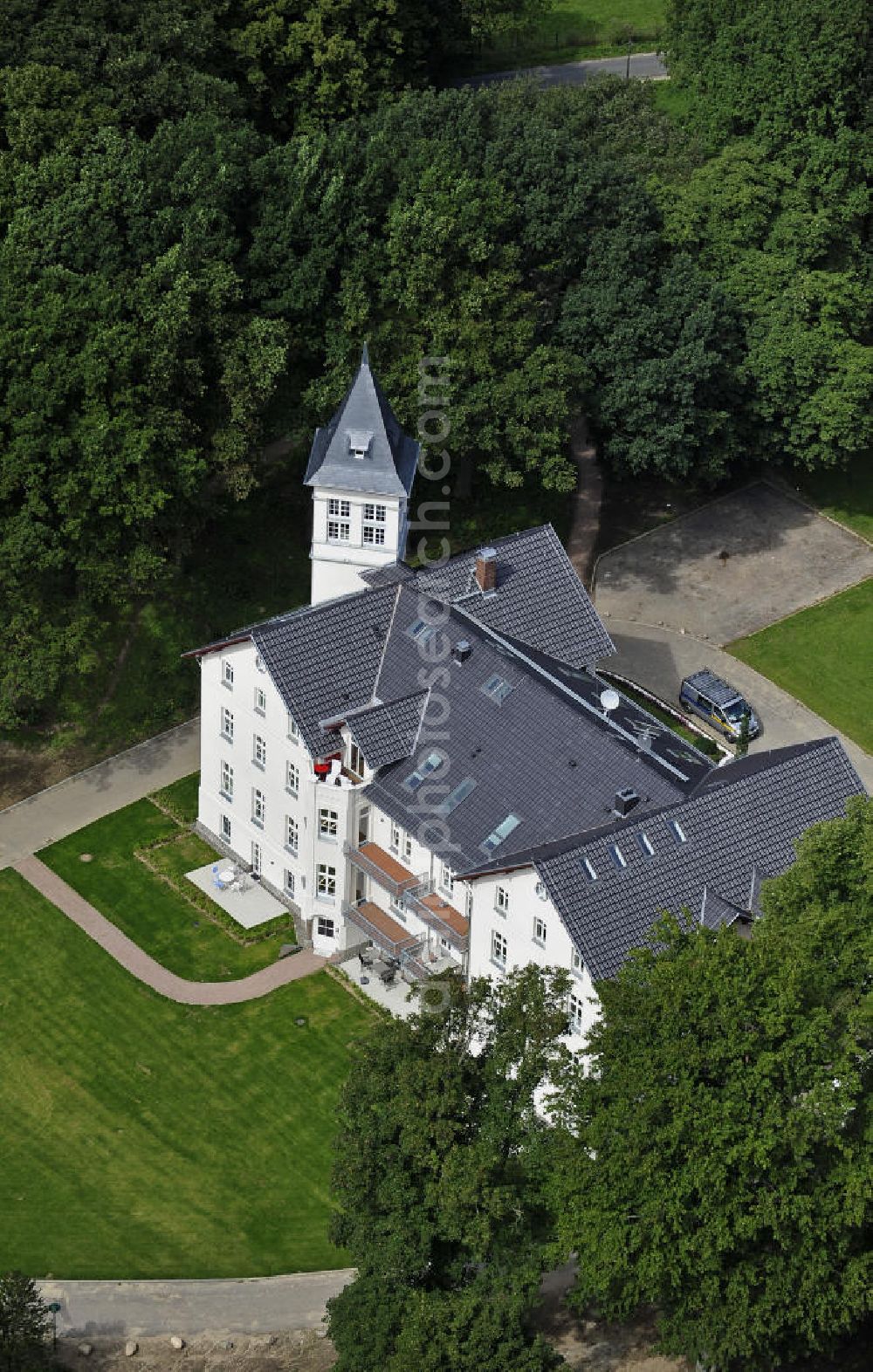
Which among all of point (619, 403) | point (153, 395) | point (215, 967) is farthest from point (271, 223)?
point (215, 967)

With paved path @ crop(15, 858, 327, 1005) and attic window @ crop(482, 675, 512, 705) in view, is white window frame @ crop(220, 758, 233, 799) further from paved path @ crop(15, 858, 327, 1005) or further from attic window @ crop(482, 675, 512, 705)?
attic window @ crop(482, 675, 512, 705)

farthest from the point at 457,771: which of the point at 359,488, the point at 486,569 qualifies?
the point at 359,488

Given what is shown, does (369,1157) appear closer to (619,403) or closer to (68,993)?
→ (68,993)

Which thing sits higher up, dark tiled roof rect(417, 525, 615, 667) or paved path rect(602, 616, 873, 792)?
dark tiled roof rect(417, 525, 615, 667)

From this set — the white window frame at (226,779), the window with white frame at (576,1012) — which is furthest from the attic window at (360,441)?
the window with white frame at (576,1012)

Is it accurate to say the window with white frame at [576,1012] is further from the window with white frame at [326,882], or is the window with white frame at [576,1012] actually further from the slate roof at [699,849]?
the window with white frame at [326,882]

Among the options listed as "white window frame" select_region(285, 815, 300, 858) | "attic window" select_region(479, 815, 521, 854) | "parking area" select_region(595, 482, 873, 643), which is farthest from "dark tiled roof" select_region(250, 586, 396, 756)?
"parking area" select_region(595, 482, 873, 643)
